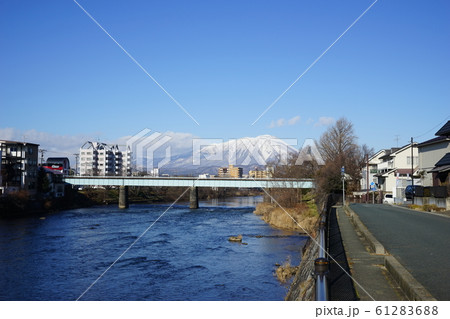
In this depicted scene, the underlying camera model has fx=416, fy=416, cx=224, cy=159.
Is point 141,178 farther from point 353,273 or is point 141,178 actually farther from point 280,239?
Answer: point 353,273

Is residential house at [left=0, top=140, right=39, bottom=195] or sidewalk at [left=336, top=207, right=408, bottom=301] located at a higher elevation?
residential house at [left=0, top=140, right=39, bottom=195]

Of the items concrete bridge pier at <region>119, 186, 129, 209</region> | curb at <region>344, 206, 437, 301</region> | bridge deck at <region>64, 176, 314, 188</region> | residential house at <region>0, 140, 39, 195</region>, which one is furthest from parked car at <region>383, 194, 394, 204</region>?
residential house at <region>0, 140, 39, 195</region>

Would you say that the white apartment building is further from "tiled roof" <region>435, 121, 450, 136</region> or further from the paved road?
the paved road

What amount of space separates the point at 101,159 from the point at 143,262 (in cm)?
11053

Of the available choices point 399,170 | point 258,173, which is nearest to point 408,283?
point 399,170

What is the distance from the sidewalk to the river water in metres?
4.65

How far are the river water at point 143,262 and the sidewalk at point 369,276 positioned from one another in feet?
15.3

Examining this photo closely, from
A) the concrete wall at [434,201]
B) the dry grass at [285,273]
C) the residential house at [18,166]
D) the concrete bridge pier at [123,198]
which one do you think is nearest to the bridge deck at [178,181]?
the concrete bridge pier at [123,198]

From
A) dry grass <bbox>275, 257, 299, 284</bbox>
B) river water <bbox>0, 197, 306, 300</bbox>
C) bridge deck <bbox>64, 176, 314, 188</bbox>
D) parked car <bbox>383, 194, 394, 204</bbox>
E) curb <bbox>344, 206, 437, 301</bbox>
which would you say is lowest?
river water <bbox>0, 197, 306, 300</bbox>

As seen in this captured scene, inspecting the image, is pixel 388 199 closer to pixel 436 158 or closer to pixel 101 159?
pixel 436 158

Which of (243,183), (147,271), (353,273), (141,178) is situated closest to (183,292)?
(147,271)

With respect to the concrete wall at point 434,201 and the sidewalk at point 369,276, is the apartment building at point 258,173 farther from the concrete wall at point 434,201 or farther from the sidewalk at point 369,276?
the sidewalk at point 369,276

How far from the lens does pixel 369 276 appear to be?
7680 mm

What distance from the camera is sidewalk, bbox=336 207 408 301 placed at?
6.43 m
